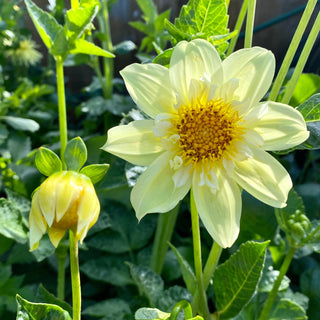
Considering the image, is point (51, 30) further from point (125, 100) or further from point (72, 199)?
point (125, 100)

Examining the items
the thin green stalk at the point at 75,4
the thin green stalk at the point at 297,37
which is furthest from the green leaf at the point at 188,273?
the thin green stalk at the point at 75,4

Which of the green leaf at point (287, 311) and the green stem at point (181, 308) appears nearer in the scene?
the green stem at point (181, 308)

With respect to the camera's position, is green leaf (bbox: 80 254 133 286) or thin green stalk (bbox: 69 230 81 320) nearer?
thin green stalk (bbox: 69 230 81 320)

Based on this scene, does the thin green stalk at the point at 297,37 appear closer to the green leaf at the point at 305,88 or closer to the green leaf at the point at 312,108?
the green leaf at the point at 312,108

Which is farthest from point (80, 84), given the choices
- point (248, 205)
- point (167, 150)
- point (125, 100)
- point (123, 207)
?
point (167, 150)

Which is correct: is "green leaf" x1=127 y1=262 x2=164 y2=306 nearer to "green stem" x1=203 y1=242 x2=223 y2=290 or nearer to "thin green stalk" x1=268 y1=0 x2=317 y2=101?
"green stem" x1=203 y1=242 x2=223 y2=290

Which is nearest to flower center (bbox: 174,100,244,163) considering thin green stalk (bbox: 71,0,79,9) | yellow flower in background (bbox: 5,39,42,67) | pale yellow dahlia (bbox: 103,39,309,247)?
pale yellow dahlia (bbox: 103,39,309,247)

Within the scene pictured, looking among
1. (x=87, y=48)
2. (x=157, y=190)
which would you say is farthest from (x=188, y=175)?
(x=87, y=48)
